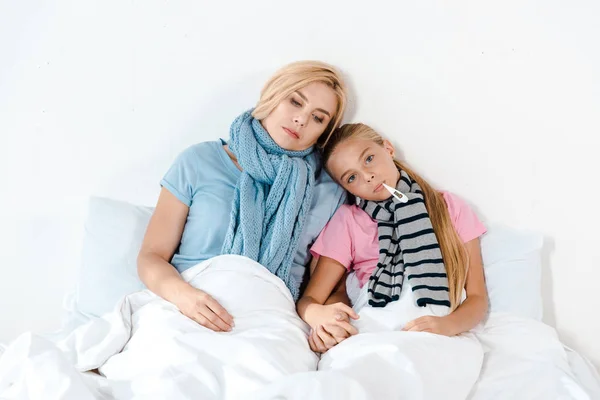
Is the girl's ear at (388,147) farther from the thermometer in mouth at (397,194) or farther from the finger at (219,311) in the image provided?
the finger at (219,311)

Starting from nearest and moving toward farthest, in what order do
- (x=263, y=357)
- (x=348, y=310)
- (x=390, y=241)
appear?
(x=263, y=357) < (x=348, y=310) < (x=390, y=241)

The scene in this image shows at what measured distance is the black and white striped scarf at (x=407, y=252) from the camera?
1.44 meters

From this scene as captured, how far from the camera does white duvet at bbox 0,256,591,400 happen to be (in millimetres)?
1090

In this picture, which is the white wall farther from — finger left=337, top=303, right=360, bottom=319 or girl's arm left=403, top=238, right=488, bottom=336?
finger left=337, top=303, right=360, bottom=319

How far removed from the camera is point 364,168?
1.55 meters

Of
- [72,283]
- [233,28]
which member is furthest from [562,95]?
[72,283]

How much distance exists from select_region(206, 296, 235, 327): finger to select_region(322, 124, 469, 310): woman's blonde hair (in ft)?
1.63

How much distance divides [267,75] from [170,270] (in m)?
0.63

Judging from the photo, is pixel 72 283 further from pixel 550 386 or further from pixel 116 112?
pixel 550 386

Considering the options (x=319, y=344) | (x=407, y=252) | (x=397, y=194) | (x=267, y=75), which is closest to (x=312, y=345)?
(x=319, y=344)

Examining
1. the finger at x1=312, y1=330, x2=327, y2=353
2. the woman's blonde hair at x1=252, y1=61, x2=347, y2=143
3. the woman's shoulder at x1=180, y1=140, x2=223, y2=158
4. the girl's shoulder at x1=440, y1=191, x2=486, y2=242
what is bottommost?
the finger at x1=312, y1=330, x2=327, y2=353

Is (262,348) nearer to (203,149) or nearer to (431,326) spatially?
(431,326)

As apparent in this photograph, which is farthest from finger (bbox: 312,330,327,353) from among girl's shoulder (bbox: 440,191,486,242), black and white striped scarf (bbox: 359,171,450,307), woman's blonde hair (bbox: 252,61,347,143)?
woman's blonde hair (bbox: 252,61,347,143)

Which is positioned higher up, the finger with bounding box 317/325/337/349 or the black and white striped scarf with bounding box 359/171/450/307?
the black and white striped scarf with bounding box 359/171/450/307
